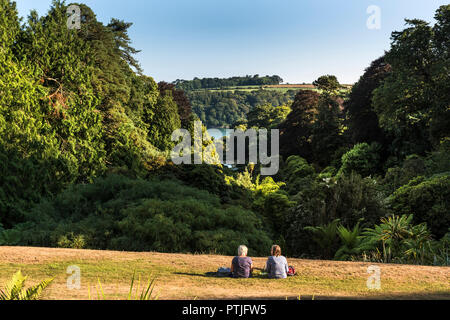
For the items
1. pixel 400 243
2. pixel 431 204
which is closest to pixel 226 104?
pixel 431 204

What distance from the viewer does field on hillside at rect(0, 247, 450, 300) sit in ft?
21.1

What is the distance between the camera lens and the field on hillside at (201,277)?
6.44m

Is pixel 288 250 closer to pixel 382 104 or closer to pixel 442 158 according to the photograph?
pixel 442 158

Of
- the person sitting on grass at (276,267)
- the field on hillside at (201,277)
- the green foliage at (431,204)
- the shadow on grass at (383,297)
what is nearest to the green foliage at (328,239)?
the green foliage at (431,204)

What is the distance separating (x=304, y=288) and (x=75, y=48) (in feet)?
56.9

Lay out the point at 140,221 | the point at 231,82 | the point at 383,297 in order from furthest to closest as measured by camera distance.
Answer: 1. the point at 231,82
2. the point at 140,221
3. the point at 383,297

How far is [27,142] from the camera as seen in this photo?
52.4 feet

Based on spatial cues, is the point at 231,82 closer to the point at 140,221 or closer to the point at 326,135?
the point at 326,135

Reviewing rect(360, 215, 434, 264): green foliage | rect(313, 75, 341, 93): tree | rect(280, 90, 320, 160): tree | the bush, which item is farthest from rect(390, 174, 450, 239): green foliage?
rect(313, 75, 341, 93): tree

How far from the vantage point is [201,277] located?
25.7 ft

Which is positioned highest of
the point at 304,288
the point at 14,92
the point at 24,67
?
the point at 24,67

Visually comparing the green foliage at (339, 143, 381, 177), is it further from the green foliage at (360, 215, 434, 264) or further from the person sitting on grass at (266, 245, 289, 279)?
the person sitting on grass at (266, 245, 289, 279)
